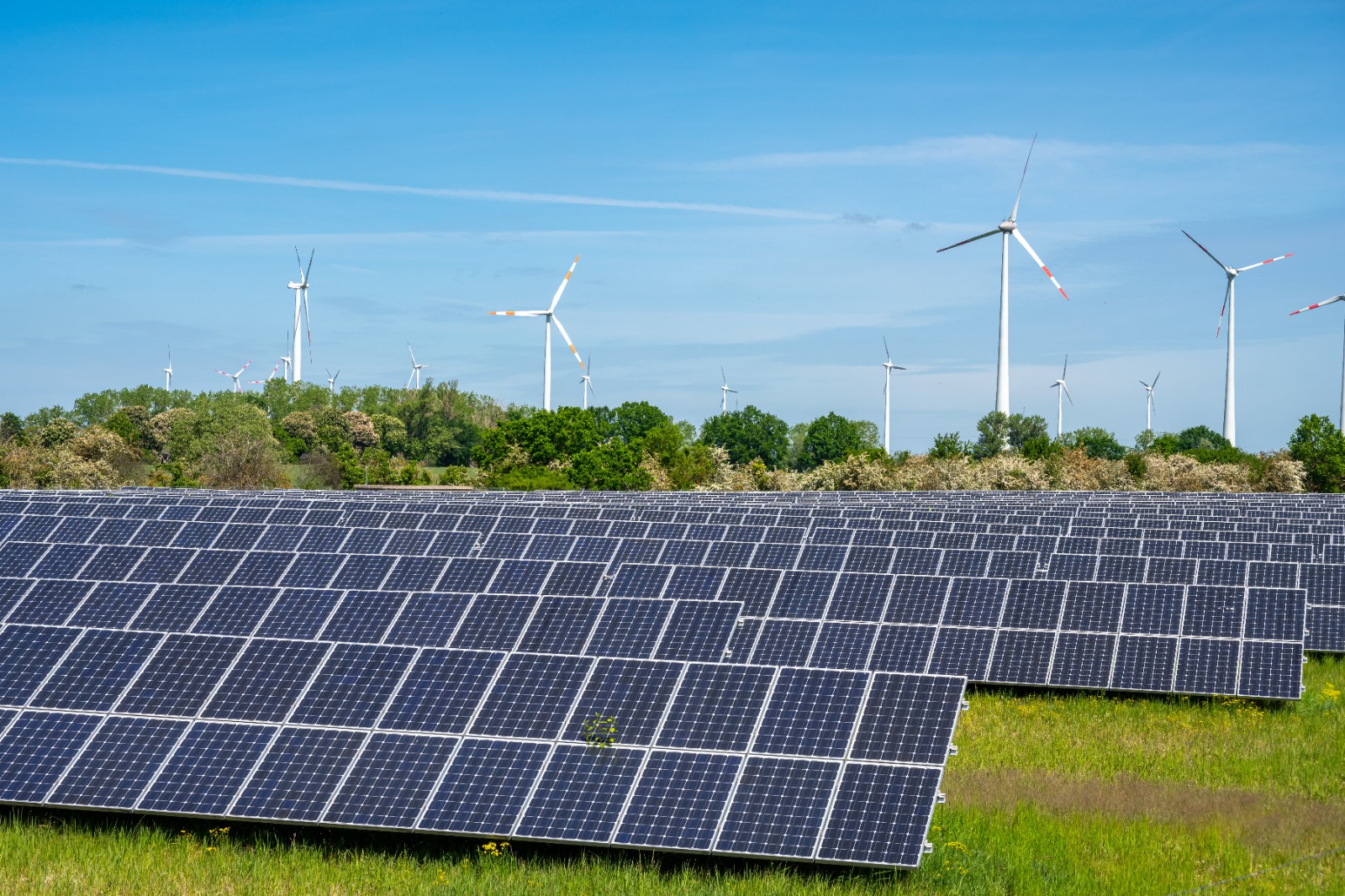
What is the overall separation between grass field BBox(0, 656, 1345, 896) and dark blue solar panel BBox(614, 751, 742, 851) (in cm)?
40

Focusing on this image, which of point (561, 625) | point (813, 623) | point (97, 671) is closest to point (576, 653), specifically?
point (561, 625)

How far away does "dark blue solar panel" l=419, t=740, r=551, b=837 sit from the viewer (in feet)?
43.1

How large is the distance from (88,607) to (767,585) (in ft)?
37.8

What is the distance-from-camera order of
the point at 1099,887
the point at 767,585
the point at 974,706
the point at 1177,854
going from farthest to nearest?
the point at 767,585, the point at 974,706, the point at 1177,854, the point at 1099,887

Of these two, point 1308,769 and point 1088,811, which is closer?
point 1088,811

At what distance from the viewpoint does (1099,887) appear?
1289cm

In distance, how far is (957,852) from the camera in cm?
1374

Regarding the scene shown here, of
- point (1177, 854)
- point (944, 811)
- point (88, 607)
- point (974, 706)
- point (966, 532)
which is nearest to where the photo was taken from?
point (1177, 854)

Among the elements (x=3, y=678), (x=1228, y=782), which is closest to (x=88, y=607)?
(x=3, y=678)

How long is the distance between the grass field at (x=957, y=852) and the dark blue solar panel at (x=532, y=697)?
1.34 meters

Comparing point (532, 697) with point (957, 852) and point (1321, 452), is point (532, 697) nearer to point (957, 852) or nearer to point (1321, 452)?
point (957, 852)

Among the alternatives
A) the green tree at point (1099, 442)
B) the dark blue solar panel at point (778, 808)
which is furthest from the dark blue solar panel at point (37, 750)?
the green tree at point (1099, 442)

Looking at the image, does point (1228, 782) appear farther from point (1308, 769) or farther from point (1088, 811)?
point (1088, 811)

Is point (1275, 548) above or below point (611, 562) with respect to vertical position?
below
